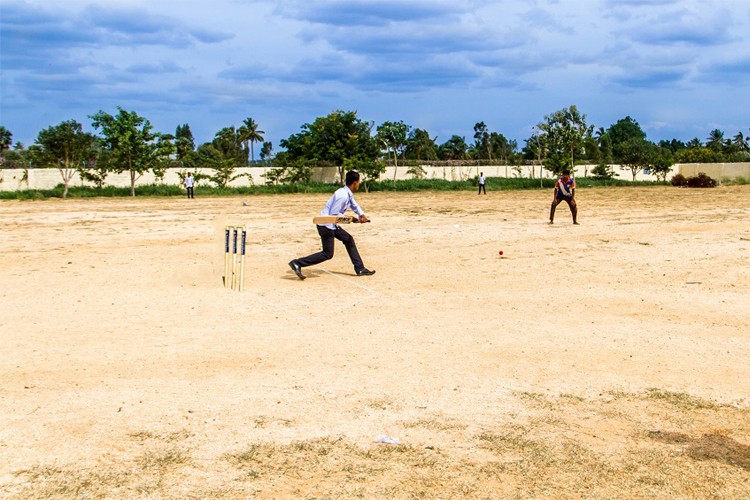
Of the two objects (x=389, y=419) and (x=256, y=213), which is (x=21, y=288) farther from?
(x=256, y=213)

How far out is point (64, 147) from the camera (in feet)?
147

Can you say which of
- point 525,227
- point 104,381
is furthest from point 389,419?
point 525,227

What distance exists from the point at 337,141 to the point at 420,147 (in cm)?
2282

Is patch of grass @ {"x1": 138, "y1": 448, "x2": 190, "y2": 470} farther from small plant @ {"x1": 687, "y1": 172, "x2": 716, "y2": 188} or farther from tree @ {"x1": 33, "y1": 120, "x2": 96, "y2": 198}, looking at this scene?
small plant @ {"x1": 687, "y1": 172, "x2": 716, "y2": 188}

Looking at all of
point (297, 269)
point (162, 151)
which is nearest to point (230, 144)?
point (162, 151)

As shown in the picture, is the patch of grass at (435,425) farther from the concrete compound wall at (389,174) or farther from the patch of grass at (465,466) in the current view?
the concrete compound wall at (389,174)

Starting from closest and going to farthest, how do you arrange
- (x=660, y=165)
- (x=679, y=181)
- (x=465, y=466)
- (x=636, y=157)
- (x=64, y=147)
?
(x=465, y=466) < (x=64, y=147) < (x=679, y=181) < (x=636, y=157) < (x=660, y=165)

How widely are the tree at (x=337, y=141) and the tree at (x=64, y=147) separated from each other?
15725 mm

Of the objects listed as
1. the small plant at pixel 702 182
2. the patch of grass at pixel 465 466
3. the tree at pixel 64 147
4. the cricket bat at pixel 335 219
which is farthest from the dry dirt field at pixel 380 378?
the small plant at pixel 702 182

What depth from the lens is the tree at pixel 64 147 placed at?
4441cm

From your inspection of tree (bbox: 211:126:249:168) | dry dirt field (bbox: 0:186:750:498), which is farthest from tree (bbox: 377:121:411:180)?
dry dirt field (bbox: 0:186:750:498)

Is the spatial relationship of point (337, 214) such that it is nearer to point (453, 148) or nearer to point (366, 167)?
point (366, 167)

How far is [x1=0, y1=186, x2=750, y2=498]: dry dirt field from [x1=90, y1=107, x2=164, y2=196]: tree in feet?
104

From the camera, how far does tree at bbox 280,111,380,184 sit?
56.8 meters
